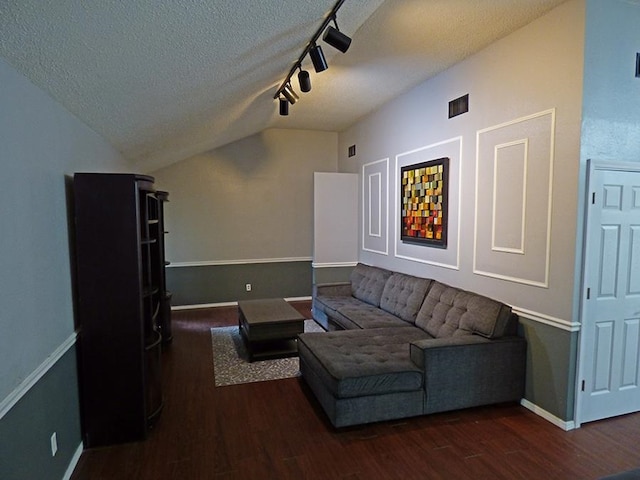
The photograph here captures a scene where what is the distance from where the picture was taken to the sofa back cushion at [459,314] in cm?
302

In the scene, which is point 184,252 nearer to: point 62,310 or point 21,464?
point 62,310

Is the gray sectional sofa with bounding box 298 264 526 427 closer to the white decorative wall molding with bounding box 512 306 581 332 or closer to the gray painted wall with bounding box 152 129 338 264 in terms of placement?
the white decorative wall molding with bounding box 512 306 581 332

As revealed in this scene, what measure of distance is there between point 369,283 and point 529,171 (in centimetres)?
257

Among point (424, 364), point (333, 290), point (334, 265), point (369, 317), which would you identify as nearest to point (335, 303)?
point (333, 290)

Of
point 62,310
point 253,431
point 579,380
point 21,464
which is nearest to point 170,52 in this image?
point 62,310

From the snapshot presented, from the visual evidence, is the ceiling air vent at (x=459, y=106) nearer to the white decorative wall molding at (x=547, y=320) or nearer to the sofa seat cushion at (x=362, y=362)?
the white decorative wall molding at (x=547, y=320)

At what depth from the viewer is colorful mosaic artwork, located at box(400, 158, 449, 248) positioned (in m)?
4.03

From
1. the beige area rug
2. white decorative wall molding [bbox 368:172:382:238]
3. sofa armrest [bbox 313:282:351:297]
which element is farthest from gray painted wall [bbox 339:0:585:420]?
the beige area rug

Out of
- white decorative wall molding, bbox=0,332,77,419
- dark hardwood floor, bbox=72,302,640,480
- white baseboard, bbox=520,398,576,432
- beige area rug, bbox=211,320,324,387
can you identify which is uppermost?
white decorative wall molding, bbox=0,332,77,419

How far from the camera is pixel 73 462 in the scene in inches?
90.4

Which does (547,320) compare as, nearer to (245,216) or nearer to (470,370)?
(470,370)

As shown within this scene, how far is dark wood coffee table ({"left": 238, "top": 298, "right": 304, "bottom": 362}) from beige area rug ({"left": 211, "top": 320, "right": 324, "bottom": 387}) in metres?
0.11

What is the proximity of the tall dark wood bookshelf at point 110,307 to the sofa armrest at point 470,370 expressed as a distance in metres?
2.04

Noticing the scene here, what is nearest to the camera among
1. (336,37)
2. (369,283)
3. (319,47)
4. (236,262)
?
(336,37)
